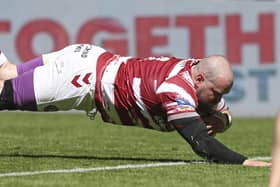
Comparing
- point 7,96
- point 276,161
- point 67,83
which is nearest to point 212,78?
point 67,83

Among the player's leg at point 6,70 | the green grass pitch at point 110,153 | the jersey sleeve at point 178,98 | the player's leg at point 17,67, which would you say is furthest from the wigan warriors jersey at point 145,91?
the player's leg at point 6,70

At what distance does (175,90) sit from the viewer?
884 centimetres

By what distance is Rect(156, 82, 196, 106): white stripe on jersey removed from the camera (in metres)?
8.80

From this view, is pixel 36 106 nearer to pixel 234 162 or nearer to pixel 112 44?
pixel 234 162

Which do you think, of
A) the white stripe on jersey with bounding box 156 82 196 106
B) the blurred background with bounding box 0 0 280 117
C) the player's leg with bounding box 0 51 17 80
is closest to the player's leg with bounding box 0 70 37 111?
the player's leg with bounding box 0 51 17 80

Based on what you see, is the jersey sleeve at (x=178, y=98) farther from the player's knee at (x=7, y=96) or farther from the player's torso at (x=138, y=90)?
the player's knee at (x=7, y=96)

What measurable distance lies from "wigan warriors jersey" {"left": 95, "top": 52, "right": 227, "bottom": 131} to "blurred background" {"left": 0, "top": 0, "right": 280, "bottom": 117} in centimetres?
943

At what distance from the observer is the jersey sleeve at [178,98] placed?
874 centimetres

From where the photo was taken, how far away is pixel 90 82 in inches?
372

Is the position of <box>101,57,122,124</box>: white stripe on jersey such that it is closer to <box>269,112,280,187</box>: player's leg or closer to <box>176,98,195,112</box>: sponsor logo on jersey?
<box>176,98,195,112</box>: sponsor logo on jersey

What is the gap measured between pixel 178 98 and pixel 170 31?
10.4 m

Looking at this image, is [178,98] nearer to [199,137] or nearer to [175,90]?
[175,90]

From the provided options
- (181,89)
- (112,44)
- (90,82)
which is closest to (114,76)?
(90,82)

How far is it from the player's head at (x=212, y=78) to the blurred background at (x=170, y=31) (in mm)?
9976
